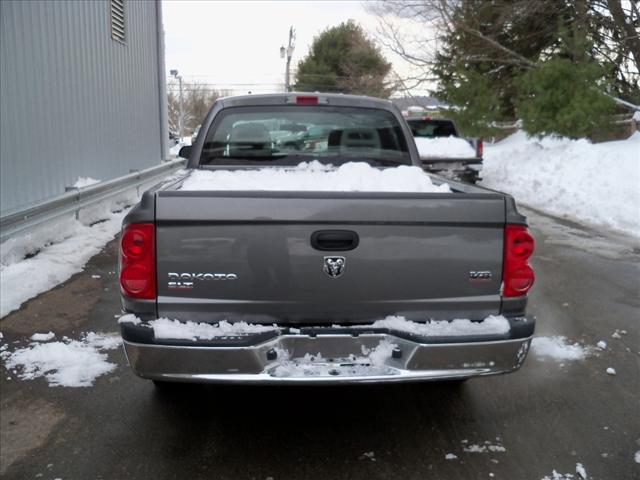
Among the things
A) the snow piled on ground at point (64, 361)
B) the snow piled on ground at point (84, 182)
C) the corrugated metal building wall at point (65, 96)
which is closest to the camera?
the snow piled on ground at point (64, 361)

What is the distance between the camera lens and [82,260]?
784 cm

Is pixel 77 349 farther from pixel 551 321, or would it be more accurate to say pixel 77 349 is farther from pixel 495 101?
pixel 495 101

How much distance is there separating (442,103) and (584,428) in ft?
78.6

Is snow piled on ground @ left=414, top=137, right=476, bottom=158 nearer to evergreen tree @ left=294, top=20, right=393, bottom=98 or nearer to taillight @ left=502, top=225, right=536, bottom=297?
taillight @ left=502, top=225, right=536, bottom=297

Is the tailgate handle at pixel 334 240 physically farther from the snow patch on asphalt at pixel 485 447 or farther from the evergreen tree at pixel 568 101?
the evergreen tree at pixel 568 101

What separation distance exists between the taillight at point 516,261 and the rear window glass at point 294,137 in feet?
6.65

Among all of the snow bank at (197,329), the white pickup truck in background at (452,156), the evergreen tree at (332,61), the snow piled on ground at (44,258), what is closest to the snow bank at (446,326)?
the snow bank at (197,329)

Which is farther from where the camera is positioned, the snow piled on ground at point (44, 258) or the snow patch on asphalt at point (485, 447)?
the snow piled on ground at point (44, 258)

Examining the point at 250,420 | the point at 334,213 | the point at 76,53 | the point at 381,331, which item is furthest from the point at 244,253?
the point at 76,53

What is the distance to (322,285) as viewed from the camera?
10.2 feet

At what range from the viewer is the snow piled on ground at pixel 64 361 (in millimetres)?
4375

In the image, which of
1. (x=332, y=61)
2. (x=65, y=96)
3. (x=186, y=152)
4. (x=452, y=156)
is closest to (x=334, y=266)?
(x=186, y=152)

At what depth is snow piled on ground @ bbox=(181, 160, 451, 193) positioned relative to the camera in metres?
3.74

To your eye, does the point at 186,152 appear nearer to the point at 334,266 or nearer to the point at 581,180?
the point at 334,266
